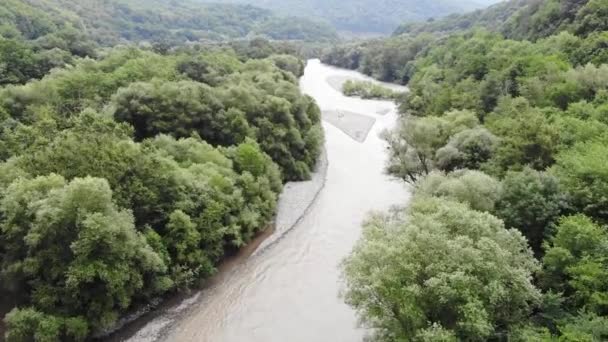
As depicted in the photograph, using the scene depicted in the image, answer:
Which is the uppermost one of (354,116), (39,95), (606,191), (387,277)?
(606,191)

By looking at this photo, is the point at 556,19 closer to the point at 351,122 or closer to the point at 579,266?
the point at 351,122

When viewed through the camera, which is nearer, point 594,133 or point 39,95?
point 594,133

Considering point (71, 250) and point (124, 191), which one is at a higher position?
point (124, 191)

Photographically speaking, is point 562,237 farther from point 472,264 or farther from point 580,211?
point 472,264

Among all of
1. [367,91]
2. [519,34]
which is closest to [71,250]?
[367,91]

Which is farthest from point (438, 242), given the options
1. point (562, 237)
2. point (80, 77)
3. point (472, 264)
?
point (80, 77)

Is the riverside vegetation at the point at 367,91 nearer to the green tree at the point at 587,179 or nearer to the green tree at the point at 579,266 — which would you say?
the green tree at the point at 587,179

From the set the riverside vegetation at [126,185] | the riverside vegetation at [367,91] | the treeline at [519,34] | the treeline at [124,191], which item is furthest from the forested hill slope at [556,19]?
the treeline at [124,191]
